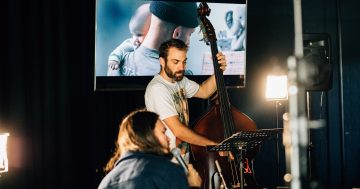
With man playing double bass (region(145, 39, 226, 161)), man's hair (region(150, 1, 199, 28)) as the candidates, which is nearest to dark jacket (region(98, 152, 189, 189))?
man playing double bass (region(145, 39, 226, 161))

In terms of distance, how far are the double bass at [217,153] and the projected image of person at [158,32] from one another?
78 cm

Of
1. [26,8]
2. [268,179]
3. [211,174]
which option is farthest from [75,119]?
[268,179]

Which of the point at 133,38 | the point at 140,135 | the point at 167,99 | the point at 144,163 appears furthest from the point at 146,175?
the point at 133,38

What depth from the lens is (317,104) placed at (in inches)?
230

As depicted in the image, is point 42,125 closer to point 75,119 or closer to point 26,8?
point 75,119

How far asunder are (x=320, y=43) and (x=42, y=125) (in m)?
2.70

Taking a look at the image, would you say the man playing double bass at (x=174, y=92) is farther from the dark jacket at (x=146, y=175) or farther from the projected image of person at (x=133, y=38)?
the dark jacket at (x=146, y=175)

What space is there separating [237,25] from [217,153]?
158 cm

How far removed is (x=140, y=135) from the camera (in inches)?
96.9

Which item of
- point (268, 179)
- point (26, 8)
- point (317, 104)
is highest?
point (26, 8)

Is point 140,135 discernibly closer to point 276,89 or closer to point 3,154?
point 3,154

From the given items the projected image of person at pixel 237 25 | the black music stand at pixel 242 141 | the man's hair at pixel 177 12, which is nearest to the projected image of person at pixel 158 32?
the man's hair at pixel 177 12

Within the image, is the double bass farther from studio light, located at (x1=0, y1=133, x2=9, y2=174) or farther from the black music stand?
studio light, located at (x1=0, y1=133, x2=9, y2=174)

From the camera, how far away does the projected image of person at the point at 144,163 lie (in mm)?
2264
